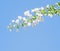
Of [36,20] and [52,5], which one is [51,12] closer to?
[52,5]

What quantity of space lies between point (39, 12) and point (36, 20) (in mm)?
145

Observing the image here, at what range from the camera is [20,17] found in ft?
10.5

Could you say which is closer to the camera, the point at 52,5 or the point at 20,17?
the point at 20,17

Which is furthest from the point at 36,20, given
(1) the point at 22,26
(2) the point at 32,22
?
(1) the point at 22,26

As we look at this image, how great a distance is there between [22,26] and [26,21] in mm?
157

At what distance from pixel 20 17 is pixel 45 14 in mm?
432

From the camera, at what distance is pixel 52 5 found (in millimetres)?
3404

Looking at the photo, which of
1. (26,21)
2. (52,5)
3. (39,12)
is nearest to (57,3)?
(52,5)

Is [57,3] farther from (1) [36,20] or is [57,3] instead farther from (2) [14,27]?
(2) [14,27]

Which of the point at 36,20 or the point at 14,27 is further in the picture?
the point at 14,27

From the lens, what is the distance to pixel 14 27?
135 inches

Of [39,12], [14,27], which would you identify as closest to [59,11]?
[39,12]

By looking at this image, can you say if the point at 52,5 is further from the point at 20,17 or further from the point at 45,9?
the point at 20,17

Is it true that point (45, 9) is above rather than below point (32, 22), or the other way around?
above
